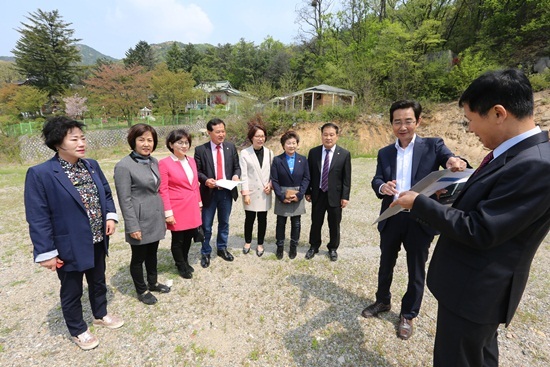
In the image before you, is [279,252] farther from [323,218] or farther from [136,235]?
[136,235]

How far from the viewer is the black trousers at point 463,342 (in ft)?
4.52

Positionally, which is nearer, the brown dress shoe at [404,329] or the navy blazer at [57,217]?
the navy blazer at [57,217]

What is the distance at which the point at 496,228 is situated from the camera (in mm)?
1137

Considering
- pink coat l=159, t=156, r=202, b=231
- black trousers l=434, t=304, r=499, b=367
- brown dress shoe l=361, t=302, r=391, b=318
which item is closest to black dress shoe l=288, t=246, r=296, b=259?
brown dress shoe l=361, t=302, r=391, b=318

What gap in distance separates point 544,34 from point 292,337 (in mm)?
23982

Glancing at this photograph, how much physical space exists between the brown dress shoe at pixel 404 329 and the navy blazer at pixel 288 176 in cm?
199

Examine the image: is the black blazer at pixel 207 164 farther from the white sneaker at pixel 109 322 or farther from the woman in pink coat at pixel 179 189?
the white sneaker at pixel 109 322

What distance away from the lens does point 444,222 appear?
1289mm

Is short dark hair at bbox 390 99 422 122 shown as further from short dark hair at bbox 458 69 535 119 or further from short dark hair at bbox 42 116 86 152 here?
short dark hair at bbox 42 116 86 152

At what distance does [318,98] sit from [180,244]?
21.9 metres

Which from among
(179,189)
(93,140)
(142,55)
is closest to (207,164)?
(179,189)

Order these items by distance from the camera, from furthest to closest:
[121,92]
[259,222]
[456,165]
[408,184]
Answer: [121,92] → [259,222] → [408,184] → [456,165]

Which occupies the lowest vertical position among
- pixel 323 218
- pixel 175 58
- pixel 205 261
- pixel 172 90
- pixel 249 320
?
pixel 249 320

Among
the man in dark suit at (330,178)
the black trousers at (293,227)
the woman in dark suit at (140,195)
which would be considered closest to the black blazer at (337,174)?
the man in dark suit at (330,178)
